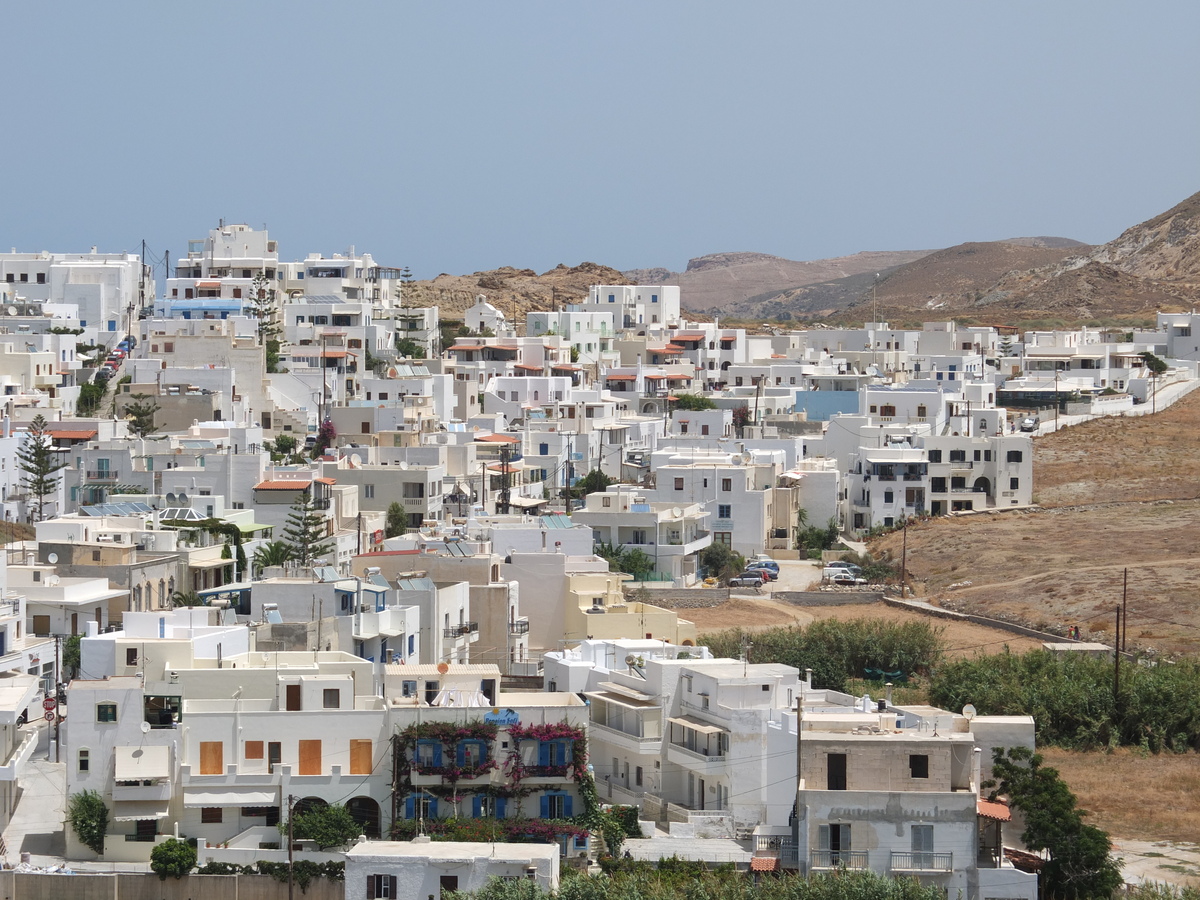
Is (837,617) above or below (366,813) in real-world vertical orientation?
above

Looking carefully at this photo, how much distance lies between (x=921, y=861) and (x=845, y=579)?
87.5 ft

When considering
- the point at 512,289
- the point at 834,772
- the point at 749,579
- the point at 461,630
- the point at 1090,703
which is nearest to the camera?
the point at 834,772

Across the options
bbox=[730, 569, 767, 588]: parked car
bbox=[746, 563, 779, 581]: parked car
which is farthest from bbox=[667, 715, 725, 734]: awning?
bbox=[746, 563, 779, 581]: parked car

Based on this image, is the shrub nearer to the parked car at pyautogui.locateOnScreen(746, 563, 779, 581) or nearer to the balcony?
the balcony

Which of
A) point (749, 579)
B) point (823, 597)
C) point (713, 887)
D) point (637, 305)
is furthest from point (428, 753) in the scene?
point (637, 305)

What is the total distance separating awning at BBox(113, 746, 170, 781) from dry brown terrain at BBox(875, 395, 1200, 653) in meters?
24.0

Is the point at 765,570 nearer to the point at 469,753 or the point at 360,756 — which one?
the point at 469,753

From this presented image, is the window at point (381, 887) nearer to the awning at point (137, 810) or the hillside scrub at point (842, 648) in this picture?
the awning at point (137, 810)

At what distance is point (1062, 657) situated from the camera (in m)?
43.3

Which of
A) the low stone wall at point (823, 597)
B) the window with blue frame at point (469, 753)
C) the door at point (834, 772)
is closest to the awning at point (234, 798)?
the window with blue frame at point (469, 753)

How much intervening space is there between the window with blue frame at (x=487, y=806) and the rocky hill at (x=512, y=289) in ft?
215

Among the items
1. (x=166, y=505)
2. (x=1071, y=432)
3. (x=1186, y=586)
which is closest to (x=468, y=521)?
(x=166, y=505)

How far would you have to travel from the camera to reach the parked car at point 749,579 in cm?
5338

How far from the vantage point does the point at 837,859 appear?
28203 mm
